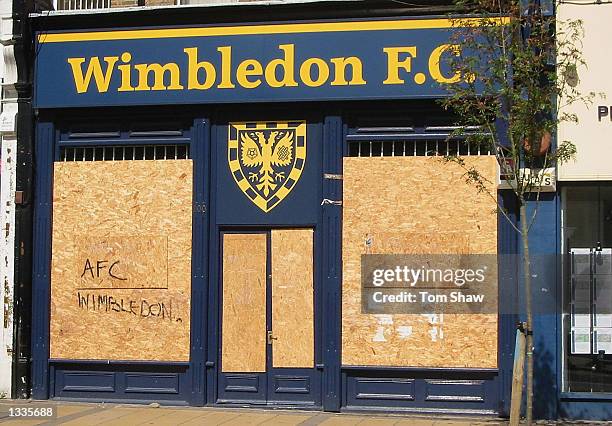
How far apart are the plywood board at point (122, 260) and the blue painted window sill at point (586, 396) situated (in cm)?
536

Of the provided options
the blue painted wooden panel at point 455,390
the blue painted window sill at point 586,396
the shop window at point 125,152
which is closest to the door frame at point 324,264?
the shop window at point 125,152

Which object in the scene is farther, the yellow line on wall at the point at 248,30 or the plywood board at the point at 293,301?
the plywood board at the point at 293,301

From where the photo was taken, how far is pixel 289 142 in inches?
481

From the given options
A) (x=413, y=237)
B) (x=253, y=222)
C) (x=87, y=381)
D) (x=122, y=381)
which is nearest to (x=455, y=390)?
(x=413, y=237)

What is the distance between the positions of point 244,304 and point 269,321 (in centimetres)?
45

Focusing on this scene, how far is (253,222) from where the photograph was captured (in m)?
12.2

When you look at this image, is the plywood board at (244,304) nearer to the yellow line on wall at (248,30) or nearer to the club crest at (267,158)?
the club crest at (267,158)

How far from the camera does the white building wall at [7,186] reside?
41.5 feet

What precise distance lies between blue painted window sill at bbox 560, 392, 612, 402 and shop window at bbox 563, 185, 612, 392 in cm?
9

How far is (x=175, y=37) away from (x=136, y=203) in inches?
101

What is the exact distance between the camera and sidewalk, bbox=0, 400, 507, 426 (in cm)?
1083

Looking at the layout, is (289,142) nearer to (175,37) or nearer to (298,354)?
(175,37)

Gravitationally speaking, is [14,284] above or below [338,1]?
below

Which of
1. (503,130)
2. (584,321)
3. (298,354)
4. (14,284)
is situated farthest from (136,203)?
(584,321)
